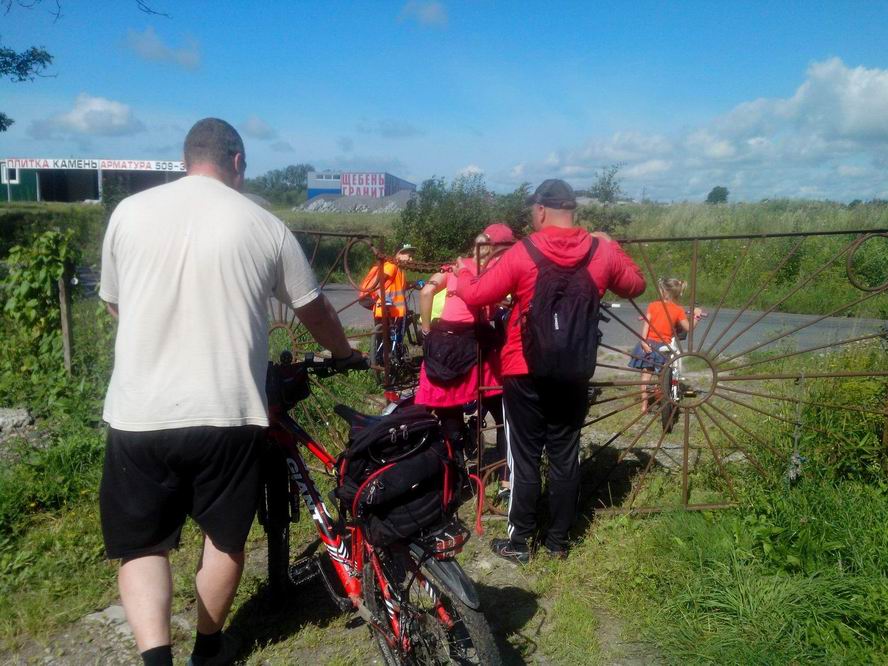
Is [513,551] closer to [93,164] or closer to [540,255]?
[540,255]

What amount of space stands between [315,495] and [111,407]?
90 centimetres

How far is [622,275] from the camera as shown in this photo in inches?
132

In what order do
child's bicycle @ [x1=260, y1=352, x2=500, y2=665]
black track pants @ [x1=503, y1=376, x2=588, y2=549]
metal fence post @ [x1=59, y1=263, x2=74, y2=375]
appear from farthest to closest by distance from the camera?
metal fence post @ [x1=59, y1=263, x2=74, y2=375]
black track pants @ [x1=503, y1=376, x2=588, y2=549]
child's bicycle @ [x1=260, y1=352, x2=500, y2=665]

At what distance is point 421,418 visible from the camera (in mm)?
2518

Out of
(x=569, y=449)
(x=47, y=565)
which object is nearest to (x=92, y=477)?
(x=47, y=565)

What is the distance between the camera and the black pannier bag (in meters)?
2.44

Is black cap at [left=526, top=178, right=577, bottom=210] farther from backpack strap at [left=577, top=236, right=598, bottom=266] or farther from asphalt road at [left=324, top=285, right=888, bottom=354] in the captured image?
asphalt road at [left=324, top=285, right=888, bottom=354]

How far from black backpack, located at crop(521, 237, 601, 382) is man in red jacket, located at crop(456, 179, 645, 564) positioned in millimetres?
70

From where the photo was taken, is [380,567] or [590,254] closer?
[380,567]

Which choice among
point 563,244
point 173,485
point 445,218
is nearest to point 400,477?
point 173,485

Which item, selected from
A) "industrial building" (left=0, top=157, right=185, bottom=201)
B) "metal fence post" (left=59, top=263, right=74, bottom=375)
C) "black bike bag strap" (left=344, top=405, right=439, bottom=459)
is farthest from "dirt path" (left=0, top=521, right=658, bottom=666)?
"industrial building" (left=0, top=157, right=185, bottom=201)

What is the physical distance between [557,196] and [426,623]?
1.94 metres

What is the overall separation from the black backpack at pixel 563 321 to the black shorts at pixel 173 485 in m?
1.35

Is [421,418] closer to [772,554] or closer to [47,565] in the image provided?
[772,554]
